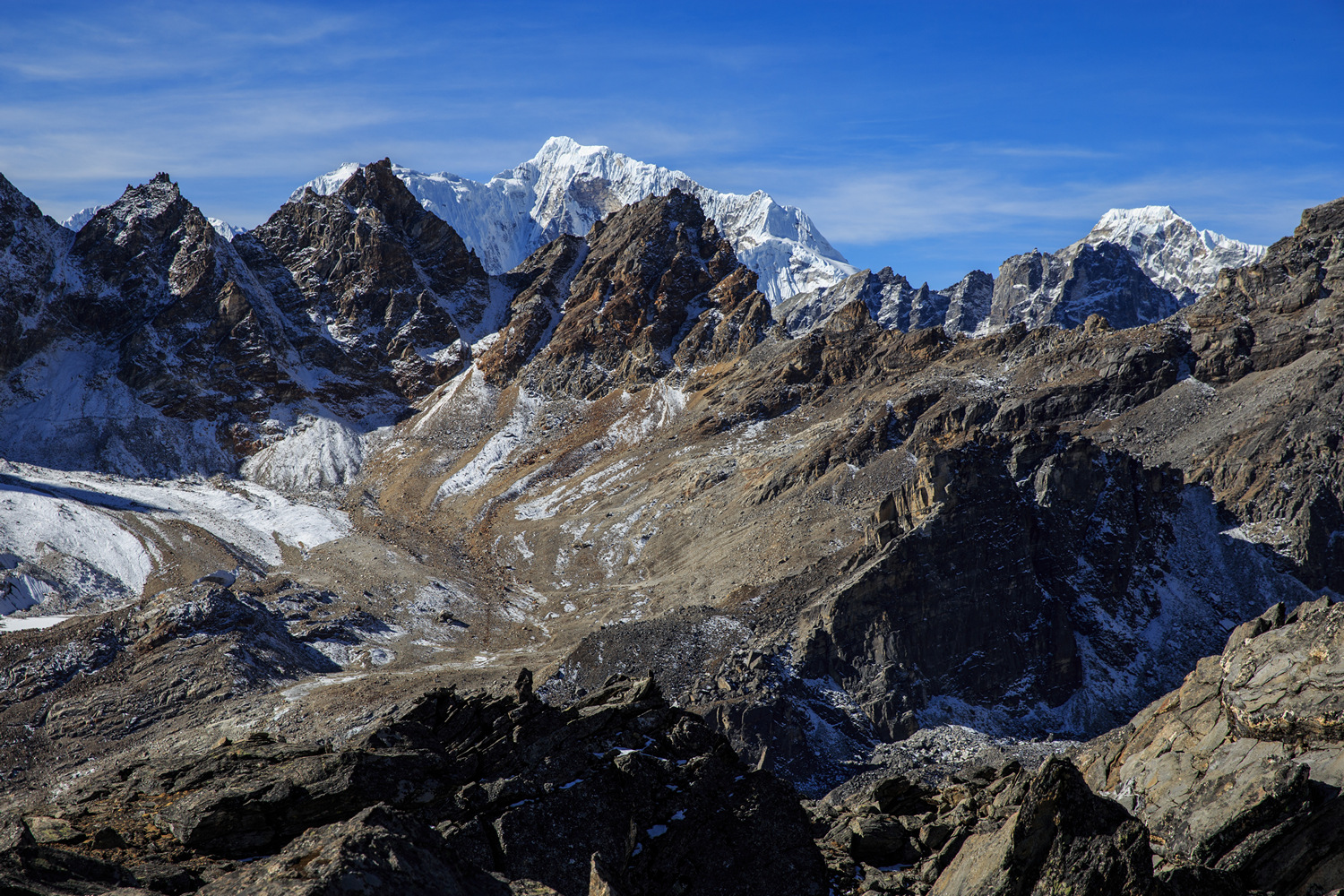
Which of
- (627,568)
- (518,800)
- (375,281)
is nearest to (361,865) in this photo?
(518,800)

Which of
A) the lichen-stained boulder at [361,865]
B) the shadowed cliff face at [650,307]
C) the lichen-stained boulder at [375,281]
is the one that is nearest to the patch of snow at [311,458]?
→ the lichen-stained boulder at [375,281]

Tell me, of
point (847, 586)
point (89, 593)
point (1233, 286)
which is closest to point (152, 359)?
point (89, 593)

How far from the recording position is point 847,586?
72438 mm

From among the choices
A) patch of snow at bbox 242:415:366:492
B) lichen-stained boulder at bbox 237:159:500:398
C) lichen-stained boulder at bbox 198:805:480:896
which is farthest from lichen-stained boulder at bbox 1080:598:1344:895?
lichen-stained boulder at bbox 237:159:500:398

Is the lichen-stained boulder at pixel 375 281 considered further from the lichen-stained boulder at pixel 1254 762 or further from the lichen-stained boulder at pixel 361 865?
the lichen-stained boulder at pixel 361 865

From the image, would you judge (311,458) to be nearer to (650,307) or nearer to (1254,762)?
(650,307)

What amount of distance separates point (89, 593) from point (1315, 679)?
9735cm

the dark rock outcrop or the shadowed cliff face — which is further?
the shadowed cliff face

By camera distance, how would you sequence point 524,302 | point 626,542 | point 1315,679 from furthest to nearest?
point 524,302, point 626,542, point 1315,679

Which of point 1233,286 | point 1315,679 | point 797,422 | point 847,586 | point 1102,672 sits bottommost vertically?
point 1102,672

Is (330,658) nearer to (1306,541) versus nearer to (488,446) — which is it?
(488,446)

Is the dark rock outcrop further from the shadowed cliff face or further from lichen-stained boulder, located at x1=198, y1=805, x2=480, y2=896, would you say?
the shadowed cliff face

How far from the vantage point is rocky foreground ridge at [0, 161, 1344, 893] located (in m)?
19.3

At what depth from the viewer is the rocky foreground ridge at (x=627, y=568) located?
19.3m
